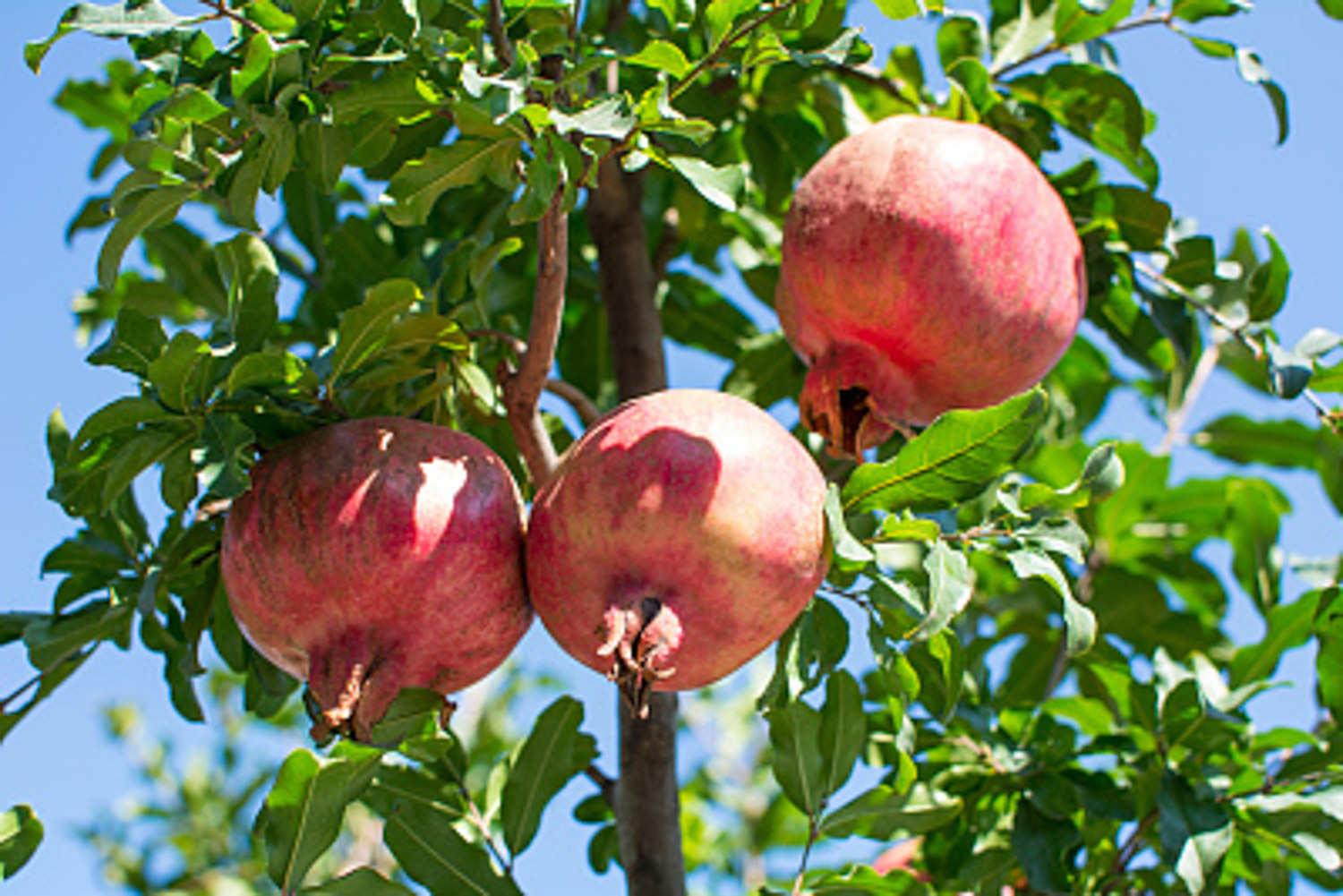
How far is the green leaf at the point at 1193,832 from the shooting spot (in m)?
2.06

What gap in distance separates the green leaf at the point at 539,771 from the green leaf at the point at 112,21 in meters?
1.06

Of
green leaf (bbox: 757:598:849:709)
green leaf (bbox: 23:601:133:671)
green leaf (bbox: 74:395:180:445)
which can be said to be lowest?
green leaf (bbox: 757:598:849:709)

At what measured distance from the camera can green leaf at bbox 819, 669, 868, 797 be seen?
2.03 m

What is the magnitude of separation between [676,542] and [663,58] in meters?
0.54

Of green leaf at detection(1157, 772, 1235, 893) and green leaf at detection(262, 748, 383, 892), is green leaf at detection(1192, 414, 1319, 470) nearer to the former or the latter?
green leaf at detection(1157, 772, 1235, 893)

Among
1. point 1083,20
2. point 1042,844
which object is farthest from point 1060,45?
point 1042,844

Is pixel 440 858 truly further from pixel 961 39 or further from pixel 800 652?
pixel 961 39

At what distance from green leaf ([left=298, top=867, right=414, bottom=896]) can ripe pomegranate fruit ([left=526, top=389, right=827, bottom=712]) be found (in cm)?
37

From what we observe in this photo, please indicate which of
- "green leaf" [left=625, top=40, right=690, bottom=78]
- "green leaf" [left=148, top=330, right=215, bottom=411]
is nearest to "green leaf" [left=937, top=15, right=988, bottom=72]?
"green leaf" [left=625, top=40, right=690, bottom=78]

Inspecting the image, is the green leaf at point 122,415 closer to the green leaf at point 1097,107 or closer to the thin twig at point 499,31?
the thin twig at point 499,31

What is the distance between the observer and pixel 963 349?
6.03ft

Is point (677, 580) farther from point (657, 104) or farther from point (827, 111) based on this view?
point (827, 111)

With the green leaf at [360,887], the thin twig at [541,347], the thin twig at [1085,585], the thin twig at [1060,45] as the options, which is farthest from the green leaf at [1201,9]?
the green leaf at [360,887]

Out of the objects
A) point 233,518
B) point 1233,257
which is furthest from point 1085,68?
point 233,518
